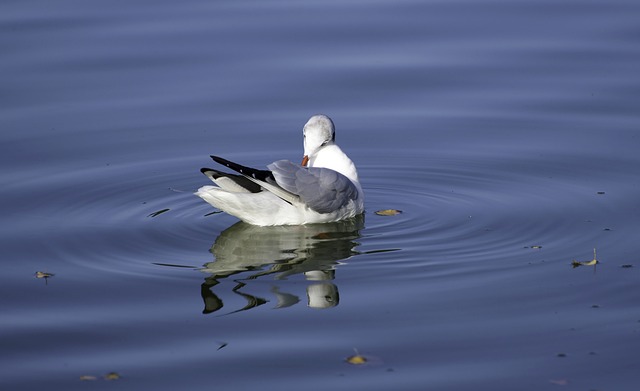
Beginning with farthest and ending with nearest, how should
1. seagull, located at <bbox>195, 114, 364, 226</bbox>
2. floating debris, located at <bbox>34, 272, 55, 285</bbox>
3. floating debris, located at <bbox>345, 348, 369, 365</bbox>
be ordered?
1. seagull, located at <bbox>195, 114, 364, 226</bbox>
2. floating debris, located at <bbox>34, 272, 55, 285</bbox>
3. floating debris, located at <bbox>345, 348, 369, 365</bbox>

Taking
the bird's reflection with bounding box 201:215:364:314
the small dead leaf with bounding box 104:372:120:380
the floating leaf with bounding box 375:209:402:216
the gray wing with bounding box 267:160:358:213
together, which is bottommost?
the small dead leaf with bounding box 104:372:120:380

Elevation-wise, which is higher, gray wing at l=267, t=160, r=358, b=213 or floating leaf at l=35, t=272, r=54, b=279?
gray wing at l=267, t=160, r=358, b=213

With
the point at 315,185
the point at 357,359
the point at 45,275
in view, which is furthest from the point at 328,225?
the point at 357,359

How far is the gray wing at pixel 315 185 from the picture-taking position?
11.1 m

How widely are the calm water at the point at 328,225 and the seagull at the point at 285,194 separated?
0.15 m

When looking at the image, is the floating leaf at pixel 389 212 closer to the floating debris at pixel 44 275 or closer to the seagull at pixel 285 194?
the seagull at pixel 285 194

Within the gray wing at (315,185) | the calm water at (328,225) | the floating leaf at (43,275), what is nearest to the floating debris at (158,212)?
the calm water at (328,225)

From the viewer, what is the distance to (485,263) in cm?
981

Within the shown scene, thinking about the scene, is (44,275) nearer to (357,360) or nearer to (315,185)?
(315,185)

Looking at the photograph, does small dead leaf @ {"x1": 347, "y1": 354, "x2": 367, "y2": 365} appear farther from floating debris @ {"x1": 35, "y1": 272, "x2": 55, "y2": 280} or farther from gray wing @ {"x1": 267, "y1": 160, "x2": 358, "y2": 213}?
gray wing @ {"x1": 267, "y1": 160, "x2": 358, "y2": 213}

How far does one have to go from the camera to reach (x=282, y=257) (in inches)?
405

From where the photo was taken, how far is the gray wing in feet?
36.6

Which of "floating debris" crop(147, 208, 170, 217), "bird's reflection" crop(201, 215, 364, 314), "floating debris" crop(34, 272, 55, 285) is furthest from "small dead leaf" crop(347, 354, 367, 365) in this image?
"floating debris" crop(147, 208, 170, 217)

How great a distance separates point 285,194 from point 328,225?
0.59 m
